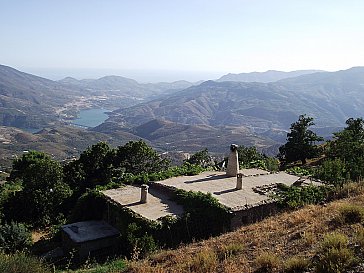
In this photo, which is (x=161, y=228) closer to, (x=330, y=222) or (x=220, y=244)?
(x=220, y=244)

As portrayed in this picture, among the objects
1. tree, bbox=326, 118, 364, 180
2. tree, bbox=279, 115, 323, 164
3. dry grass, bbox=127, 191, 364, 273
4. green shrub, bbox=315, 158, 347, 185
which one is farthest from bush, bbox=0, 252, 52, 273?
tree, bbox=279, 115, 323, 164

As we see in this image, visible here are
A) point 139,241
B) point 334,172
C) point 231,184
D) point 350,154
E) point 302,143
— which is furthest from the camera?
point 302,143

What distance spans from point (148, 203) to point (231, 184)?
465 cm

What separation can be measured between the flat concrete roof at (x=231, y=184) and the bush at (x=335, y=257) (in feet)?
26.2

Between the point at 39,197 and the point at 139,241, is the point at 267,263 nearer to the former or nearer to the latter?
the point at 139,241

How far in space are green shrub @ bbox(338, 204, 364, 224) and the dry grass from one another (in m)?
0.25

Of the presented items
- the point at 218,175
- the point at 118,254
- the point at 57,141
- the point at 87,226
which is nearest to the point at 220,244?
the point at 118,254

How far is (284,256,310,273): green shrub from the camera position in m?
7.68

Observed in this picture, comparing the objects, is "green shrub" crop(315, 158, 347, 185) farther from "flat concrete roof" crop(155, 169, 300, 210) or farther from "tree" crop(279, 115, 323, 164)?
"tree" crop(279, 115, 323, 164)

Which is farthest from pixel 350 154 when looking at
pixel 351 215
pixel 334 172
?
pixel 351 215

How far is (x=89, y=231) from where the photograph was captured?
18047 millimetres

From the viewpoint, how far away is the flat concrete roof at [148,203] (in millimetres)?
16861

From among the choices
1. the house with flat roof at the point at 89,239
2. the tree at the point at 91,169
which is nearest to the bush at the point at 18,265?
the house with flat roof at the point at 89,239

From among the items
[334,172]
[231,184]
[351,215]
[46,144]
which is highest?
[351,215]
